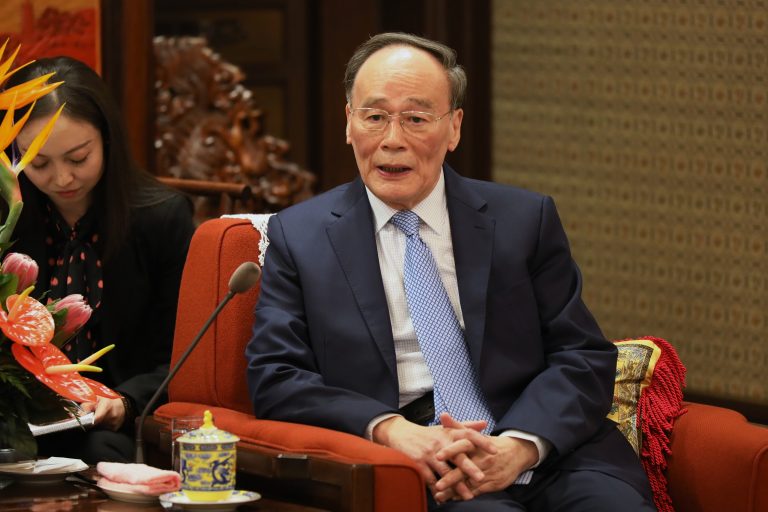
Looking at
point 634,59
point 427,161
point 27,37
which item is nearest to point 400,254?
point 427,161

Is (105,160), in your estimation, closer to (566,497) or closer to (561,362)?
(561,362)

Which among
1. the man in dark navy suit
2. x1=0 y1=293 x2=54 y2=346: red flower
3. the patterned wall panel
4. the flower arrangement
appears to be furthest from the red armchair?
the patterned wall panel

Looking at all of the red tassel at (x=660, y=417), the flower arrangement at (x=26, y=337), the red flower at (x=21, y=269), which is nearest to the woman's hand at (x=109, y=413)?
the flower arrangement at (x=26, y=337)

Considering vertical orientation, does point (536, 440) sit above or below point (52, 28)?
below

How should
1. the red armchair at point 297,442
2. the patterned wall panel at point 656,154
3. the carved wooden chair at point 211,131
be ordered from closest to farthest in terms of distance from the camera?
the red armchair at point 297,442, the patterned wall panel at point 656,154, the carved wooden chair at point 211,131

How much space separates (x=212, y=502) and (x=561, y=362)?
→ 0.81 m

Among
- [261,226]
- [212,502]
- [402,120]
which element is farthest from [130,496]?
[402,120]

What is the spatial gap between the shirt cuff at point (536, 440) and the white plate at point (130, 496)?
0.68 metres

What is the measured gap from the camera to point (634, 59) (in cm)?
490

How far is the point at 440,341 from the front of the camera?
273 centimetres

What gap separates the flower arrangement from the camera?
7.50 feet

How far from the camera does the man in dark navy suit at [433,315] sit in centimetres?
263

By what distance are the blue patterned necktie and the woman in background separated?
2.35ft

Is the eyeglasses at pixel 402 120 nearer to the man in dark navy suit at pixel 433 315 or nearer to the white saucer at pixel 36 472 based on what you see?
the man in dark navy suit at pixel 433 315
